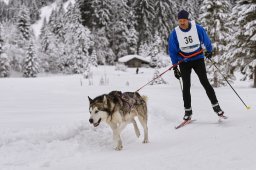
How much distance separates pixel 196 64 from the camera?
7344 mm

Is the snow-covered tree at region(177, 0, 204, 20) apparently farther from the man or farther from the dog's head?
the dog's head

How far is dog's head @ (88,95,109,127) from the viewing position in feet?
19.2

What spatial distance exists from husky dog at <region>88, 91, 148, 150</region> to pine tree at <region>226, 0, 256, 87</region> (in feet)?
49.4

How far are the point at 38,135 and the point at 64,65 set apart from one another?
63.6 metres

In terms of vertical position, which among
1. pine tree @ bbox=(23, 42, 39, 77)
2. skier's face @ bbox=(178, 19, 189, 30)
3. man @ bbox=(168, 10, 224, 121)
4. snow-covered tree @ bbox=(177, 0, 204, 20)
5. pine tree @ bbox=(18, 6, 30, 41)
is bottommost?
pine tree @ bbox=(23, 42, 39, 77)

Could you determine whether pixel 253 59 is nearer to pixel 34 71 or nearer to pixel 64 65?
pixel 34 71

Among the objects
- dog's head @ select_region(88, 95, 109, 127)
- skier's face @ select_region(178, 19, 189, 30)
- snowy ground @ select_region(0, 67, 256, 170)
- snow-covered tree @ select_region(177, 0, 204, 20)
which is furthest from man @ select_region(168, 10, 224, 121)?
snow-covered tree @ select_region(177, 0, 204, 20)

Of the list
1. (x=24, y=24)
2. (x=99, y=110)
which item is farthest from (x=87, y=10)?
(x=99, y=110)

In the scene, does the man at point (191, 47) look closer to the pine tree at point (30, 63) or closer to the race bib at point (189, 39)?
the race bib at point (189, 39)

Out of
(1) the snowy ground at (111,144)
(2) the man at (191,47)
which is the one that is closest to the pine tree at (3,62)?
(1) the snowy ground at (111,144)

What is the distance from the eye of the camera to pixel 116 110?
6.17 m

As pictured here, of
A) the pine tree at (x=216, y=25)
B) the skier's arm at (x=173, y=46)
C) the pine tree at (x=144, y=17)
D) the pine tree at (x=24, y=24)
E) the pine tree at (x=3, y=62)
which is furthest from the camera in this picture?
the pine tree at (x=144, y=17)

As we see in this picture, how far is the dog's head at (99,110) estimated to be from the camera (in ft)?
19.2

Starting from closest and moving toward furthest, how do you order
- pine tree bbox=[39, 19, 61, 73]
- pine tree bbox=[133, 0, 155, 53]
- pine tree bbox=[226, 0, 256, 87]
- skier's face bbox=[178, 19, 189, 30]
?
skier's face bbox=[178, 19, 189, 30], pine tree bbox=[226, 0, 256, 87], pine tree bbox=[133, 0, 155, 53], pine tree bbox=[39, 19, 61, 73]
